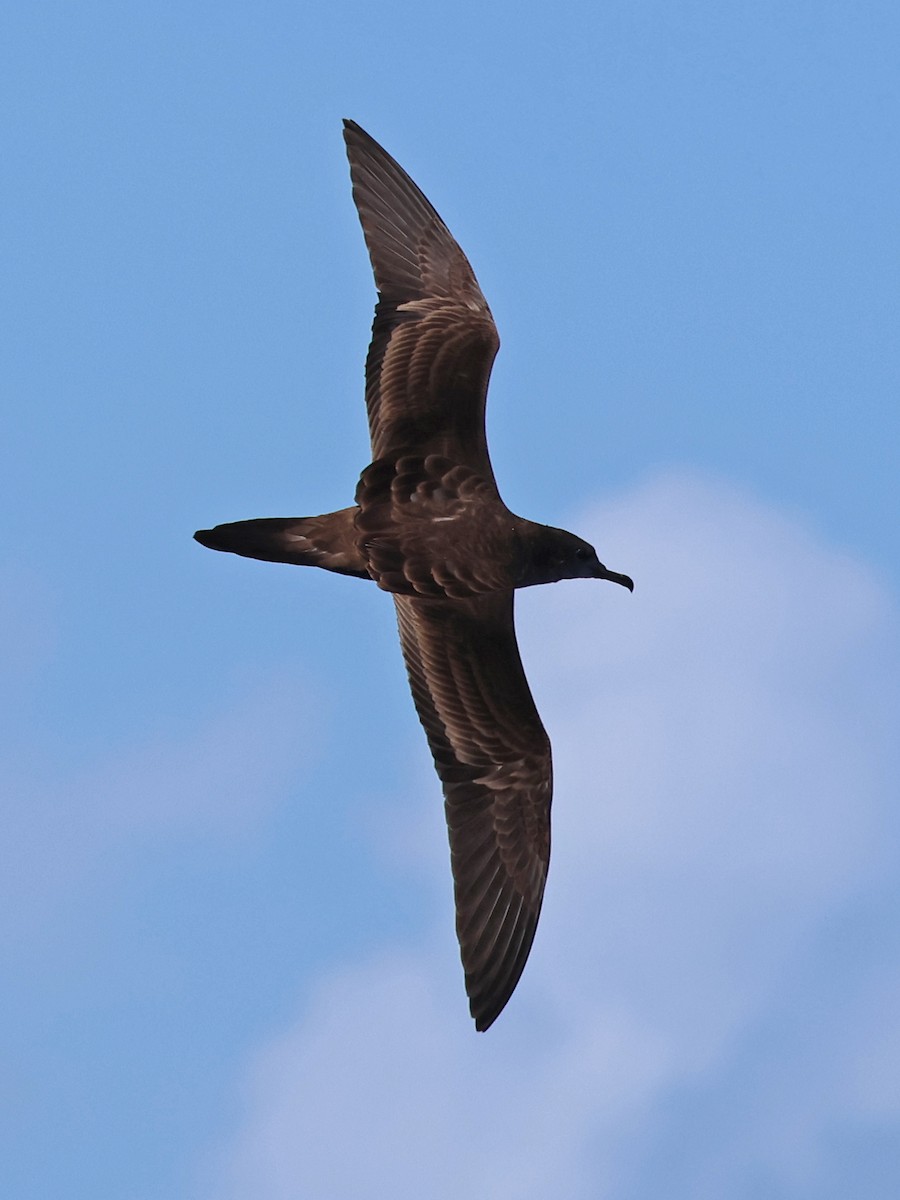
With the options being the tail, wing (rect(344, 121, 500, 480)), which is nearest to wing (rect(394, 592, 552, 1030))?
the tail

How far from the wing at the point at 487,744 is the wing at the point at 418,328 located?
932mm

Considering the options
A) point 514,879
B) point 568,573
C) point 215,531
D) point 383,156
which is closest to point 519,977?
point 514,879

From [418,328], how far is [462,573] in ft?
5.60

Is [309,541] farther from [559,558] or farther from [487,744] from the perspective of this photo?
[487,744]

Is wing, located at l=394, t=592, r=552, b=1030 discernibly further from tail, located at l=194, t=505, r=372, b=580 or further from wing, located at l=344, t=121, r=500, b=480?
wing, located at l=344, t=121, r=500, b=480

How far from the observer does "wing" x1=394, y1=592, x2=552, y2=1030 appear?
11.3m

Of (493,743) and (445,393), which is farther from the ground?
(445,393)

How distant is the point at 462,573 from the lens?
36.4ft

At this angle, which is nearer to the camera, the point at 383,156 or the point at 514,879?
the point at 514,879

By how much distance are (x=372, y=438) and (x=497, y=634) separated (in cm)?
139

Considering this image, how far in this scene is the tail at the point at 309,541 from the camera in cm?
1105

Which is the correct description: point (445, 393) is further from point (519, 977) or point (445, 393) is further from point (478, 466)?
point (519, 977)

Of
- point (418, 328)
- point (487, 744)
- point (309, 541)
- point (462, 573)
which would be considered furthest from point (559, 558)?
point (418, 328)

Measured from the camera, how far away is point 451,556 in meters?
11.1
